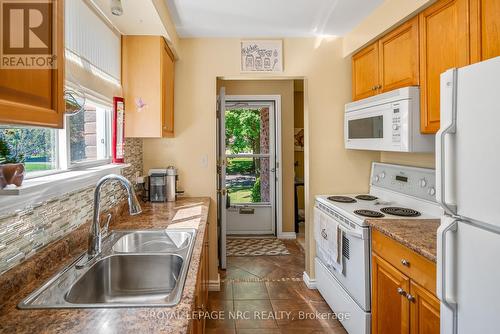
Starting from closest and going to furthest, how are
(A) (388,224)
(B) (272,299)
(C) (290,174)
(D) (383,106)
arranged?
1. (A) (388,224)
2. (D) (383,106)
3. (B) (272,299)
4. (C) (290,174)

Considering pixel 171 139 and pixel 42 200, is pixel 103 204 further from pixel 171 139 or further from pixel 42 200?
pixel 171 139

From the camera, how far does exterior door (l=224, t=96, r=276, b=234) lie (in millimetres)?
4906

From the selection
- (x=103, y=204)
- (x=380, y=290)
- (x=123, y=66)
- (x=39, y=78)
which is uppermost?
(x=123, y=66)

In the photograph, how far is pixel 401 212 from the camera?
2221 mm

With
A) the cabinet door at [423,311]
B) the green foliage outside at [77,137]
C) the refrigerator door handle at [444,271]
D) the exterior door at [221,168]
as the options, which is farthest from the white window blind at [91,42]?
the cabinet door at [423,311]

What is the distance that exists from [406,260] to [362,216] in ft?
1.70

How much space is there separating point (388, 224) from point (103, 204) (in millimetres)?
1771

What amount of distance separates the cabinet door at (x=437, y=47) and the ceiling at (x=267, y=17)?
1.79ft

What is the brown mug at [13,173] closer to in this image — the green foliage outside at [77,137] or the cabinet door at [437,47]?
the green foliage outside at [77,137]

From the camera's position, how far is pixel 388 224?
1.93 metres

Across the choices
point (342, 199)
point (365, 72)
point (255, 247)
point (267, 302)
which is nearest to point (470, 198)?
point (342, 199)

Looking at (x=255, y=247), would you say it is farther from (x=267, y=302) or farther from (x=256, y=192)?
(x=267, y=302)

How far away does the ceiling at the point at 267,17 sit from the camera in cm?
233

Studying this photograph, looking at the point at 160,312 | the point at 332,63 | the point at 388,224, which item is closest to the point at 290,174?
the point at 332,63
